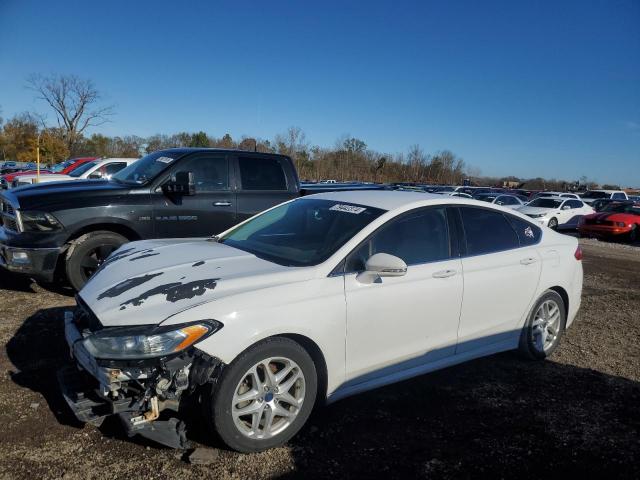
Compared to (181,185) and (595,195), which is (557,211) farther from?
(181,185)

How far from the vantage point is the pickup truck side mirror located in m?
6.16

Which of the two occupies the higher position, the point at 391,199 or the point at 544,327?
the point at 391,199

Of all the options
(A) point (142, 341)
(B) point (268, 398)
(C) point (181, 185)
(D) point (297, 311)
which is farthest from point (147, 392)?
(C) point (181, 185)

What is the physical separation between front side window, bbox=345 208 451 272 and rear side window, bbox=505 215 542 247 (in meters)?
0.97

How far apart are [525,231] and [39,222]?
5251 millimetres

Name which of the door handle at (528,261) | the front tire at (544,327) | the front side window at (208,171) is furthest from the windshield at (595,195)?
the door handle at (528,261)

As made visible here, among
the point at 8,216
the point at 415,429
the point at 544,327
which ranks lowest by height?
the point at 415,429

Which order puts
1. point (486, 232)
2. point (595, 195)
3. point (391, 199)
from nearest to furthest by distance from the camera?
point (391, 199)
point (486, 232)
point (595, 195)

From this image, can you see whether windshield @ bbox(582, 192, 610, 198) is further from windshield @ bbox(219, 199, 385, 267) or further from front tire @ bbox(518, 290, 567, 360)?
windshield @ bbox(219, 199, 385, 267)

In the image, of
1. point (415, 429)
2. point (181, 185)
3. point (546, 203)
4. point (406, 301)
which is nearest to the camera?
point (415, 429)

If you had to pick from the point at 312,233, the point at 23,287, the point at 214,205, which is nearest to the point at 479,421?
the point at 312,233

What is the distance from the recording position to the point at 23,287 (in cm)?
643

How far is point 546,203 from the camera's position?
843 inches

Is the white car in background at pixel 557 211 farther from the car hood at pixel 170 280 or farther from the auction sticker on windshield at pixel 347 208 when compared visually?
the car hood at pixel 170 280
